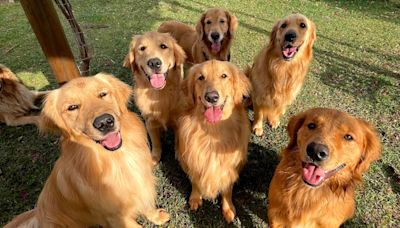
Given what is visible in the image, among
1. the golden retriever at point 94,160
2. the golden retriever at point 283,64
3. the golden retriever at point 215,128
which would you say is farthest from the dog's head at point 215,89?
the golden retriever at point 283,64

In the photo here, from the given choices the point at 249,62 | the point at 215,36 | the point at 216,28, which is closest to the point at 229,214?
the point at 215,36

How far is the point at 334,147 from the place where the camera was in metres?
2.06

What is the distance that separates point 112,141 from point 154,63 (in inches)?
54.4

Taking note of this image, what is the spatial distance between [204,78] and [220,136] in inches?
24.8

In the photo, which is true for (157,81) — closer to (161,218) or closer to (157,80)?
(157,80)

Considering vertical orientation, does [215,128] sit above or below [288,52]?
below

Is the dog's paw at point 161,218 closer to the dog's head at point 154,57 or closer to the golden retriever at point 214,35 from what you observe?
the dog's head at point 154,57

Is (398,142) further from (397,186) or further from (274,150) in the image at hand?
(274,150)

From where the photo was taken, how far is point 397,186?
3.49m

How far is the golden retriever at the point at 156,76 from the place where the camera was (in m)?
3.50

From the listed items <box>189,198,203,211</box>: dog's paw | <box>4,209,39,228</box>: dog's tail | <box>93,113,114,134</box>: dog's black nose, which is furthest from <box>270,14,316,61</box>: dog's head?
<box>4,209,39,228</box>: dog's tail

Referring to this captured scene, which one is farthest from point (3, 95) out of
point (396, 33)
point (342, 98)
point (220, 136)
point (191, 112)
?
point (396, 33)

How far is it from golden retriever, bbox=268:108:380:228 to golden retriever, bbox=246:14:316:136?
1547 millimetres

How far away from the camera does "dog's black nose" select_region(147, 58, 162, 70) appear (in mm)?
3428
